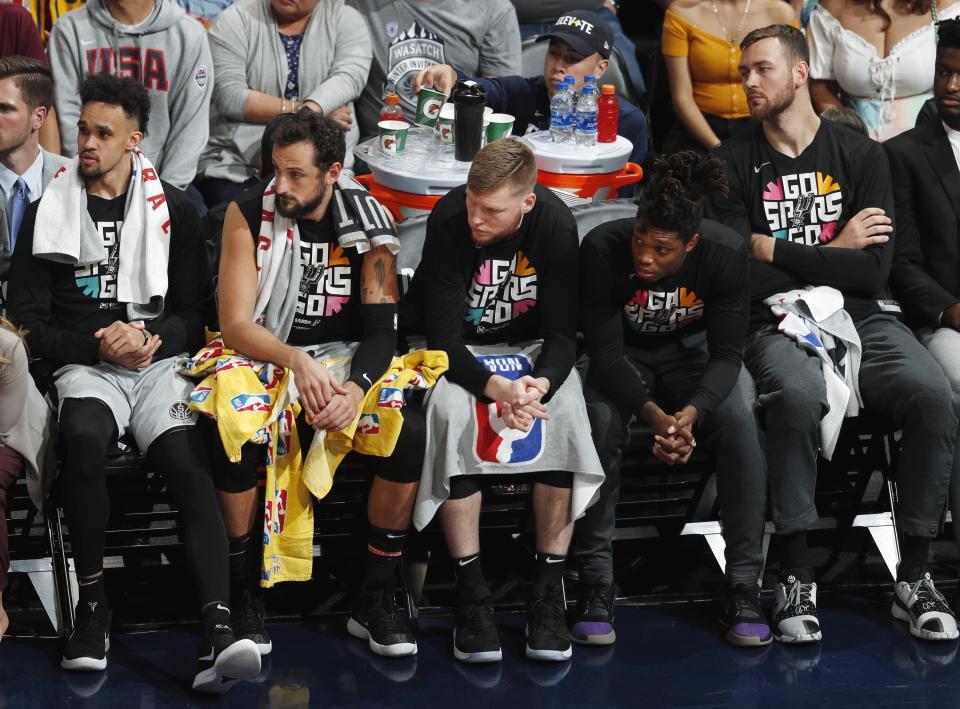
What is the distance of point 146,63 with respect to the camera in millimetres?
4523

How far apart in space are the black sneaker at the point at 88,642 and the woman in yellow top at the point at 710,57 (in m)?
2.81

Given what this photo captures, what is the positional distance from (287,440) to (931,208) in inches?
82.8

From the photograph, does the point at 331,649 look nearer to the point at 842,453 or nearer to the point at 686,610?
the point at 686,610

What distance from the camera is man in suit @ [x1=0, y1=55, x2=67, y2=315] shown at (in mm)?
3861

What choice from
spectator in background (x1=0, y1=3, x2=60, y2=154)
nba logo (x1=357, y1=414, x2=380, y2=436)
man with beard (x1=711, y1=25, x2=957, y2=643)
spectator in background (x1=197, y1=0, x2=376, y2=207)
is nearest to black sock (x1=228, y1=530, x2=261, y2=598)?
nba logo (x1=357, y1=414, x2=380, y2=436)

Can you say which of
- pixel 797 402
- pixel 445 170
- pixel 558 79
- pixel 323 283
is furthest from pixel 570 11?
pixel 797 402

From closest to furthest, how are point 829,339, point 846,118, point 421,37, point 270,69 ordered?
point 829,339 < point 846,118 < point 270,69 < point 421,37

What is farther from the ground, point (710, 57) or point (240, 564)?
point (710, 57)

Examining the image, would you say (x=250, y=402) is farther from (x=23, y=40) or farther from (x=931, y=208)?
(x=931, y=208)

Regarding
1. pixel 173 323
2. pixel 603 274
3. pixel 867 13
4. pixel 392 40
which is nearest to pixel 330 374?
pixel 173 323

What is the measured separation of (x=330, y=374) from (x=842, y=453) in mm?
1478

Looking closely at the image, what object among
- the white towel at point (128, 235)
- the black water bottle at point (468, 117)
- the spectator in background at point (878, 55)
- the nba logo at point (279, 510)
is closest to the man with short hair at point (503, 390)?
the nba logo at point (279, 510)

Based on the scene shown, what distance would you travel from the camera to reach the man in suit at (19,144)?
152 inches

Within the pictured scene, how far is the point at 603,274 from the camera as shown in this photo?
11.8 feet
